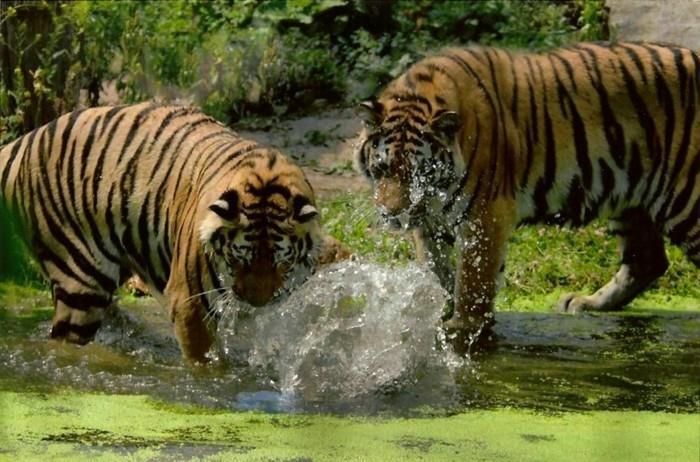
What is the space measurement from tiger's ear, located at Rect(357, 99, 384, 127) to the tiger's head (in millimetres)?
1045

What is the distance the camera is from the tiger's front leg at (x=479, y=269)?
4.80 meters

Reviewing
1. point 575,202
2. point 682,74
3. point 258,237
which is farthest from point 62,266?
point 682,74

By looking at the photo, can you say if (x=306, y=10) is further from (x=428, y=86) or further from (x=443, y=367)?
(x=443, y=367)

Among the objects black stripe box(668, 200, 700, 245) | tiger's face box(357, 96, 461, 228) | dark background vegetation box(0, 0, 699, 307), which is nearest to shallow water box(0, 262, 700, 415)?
tiger's face box(357, 96, 461, 228)

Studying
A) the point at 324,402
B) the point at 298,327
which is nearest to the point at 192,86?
the point at 298,327

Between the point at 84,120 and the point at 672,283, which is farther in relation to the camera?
the point at 672,283

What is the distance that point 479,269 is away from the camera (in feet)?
15.8

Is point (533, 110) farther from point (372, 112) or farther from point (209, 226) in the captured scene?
point (209, 226)

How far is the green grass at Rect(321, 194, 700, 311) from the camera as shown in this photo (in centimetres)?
583

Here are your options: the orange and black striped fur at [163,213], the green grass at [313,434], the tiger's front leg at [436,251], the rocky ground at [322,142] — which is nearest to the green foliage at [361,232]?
the rocky ground at [322,142]

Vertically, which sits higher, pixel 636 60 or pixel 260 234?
pixel 636 60

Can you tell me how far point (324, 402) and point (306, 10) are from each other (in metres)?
5.84

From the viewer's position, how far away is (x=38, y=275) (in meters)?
5.74

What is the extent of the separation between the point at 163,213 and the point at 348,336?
796mm
